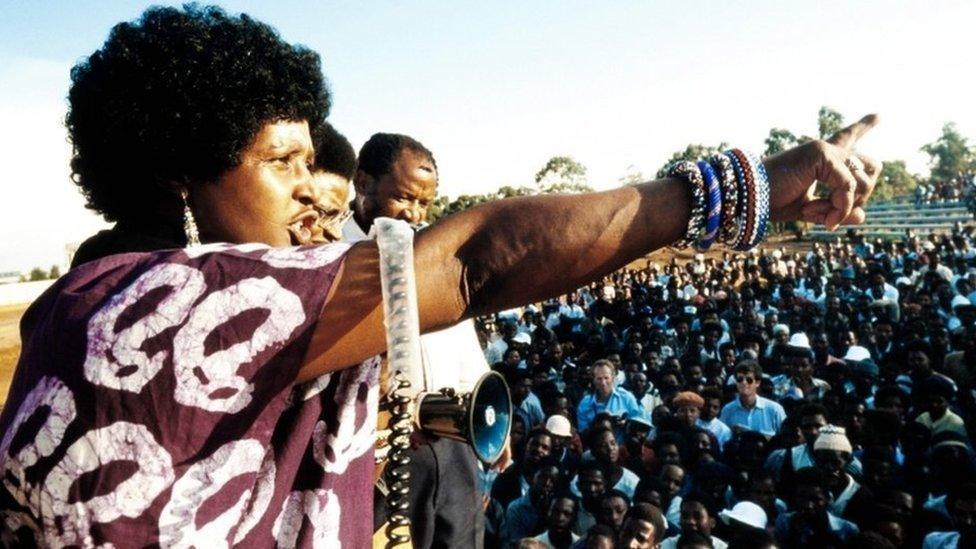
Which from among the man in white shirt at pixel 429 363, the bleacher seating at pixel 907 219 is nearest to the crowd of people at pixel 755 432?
the man in white shirt at pixel 429 363

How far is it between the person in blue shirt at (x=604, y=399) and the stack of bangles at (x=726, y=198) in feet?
21.1

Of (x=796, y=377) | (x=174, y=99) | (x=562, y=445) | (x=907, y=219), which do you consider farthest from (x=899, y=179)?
(x=174, y=99)

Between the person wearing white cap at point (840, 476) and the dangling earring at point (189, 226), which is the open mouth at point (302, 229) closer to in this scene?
the dangling earring at point (189, 226)

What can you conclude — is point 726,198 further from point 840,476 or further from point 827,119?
point 827,119

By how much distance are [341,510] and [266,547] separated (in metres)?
0.11

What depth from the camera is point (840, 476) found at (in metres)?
5.04

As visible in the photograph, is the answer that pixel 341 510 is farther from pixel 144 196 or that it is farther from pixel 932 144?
pixel 932 144

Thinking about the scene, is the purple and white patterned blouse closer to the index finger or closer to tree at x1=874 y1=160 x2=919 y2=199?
the index finger

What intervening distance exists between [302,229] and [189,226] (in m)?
0.18

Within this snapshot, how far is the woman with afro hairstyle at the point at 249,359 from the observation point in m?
0.75

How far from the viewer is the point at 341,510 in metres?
0.96

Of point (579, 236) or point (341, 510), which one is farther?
point (341, 510)

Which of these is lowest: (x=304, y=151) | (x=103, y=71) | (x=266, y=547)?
(x=266, y=547)

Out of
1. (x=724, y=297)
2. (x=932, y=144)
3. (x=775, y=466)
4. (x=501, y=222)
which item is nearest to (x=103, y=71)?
(x=501, y=222)
